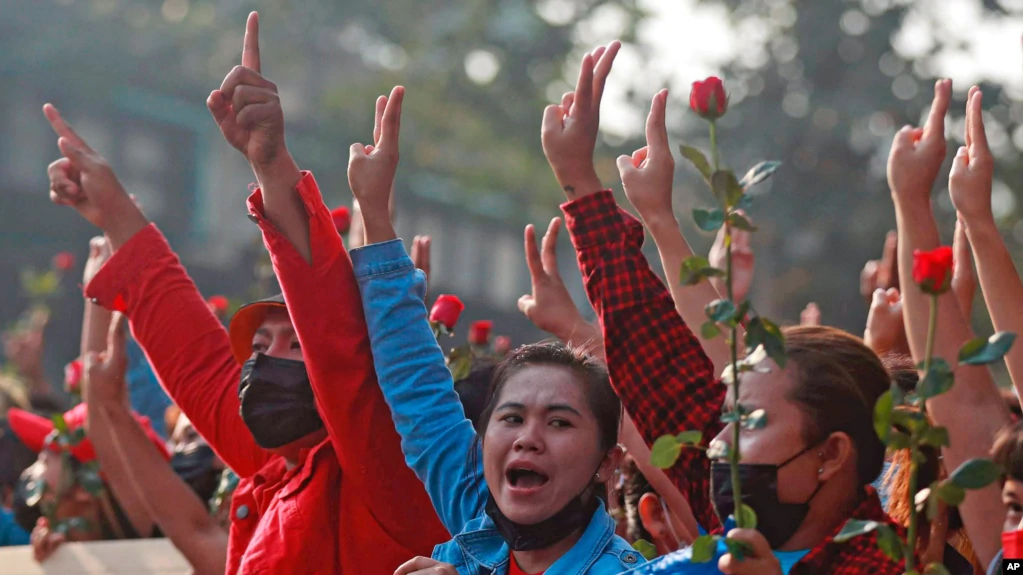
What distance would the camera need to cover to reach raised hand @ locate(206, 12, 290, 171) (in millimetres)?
2871

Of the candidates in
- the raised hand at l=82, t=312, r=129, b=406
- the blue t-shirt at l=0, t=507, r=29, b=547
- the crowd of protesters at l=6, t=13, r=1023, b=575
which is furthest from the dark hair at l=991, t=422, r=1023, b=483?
the blue t-shirt at l=0, t=507, r=29, b=547

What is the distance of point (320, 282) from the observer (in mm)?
2910

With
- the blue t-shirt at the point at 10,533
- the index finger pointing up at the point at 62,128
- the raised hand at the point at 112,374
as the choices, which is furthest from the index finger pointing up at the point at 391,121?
the blue t-shirt at the point at 10,533

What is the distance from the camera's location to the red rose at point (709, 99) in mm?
2172

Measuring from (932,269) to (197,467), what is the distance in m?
3.57

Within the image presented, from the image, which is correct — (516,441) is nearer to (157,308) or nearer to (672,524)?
(672,524)

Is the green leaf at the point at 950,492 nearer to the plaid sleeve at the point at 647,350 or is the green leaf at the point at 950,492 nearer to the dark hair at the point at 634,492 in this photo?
the plaid sleeve at the point at 647,350

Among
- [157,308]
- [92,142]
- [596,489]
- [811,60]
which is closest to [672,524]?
[596,489]

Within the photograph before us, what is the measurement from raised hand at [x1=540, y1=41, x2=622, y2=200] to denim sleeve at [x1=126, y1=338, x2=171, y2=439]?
3.55m

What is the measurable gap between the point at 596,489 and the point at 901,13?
901 inches

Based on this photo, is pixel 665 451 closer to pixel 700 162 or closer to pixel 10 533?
pixel 700 162

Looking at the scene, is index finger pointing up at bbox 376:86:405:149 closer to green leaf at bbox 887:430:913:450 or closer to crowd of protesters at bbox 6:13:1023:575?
crowd of protesters at bbox 6:13:1023:575

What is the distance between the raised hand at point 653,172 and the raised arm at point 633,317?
0.37ft

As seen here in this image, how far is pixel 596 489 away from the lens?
9.39 feet
